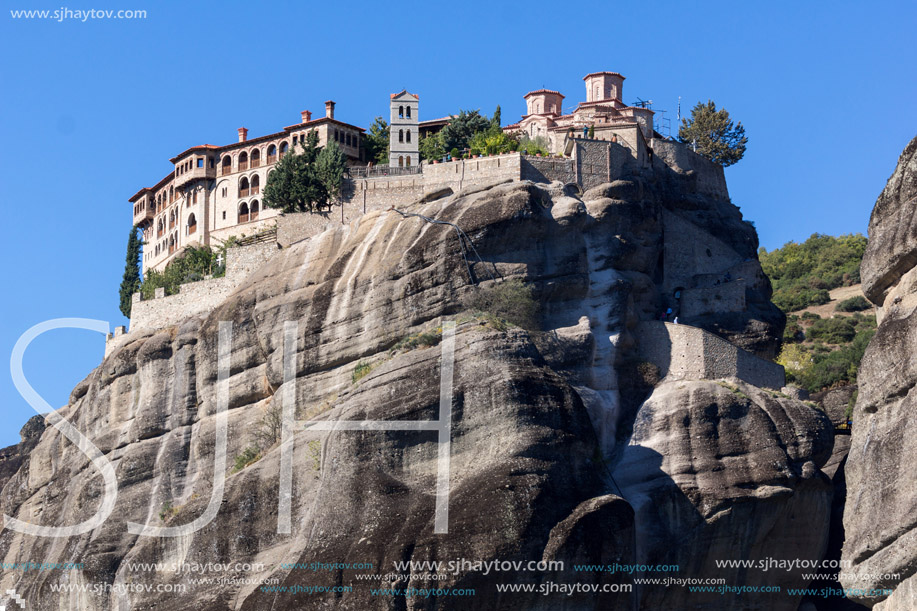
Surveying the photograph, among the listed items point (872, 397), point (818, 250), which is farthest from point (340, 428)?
point (818, 250)

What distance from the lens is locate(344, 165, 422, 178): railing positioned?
66.4m

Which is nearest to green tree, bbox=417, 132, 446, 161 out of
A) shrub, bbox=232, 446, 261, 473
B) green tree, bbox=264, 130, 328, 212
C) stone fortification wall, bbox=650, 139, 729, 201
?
green tree, bbox=264, 130, 328, 212

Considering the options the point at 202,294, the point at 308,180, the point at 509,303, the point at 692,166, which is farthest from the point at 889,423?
the point at 202,294

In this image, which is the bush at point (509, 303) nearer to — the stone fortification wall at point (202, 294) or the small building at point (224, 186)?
the stone fortification wall at point (202, 294)

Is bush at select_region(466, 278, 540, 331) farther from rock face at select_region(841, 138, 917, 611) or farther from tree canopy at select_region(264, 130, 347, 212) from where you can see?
rock face at select_region(841, 138, 917, 611)

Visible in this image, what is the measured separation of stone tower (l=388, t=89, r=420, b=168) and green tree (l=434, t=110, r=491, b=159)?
128cm

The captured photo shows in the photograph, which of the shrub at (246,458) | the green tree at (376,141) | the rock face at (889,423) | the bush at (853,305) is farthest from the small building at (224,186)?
the rock face at (889,423)

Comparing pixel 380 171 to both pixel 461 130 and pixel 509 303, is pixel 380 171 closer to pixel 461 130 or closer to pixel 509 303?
pixel 461 130

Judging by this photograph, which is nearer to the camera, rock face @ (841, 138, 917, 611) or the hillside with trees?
rock face @ (841, 138, 917, 611)

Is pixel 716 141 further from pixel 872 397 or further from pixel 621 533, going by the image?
pixel 872 397

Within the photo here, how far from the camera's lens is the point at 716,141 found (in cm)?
7544

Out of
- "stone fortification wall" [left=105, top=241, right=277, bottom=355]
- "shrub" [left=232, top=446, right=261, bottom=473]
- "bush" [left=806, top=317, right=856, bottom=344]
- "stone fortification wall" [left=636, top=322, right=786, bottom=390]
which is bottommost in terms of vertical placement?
"shrub" [left=232, top=446, right=261, bottom=473]

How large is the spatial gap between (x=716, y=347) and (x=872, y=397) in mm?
19765

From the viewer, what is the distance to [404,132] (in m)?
70.9
